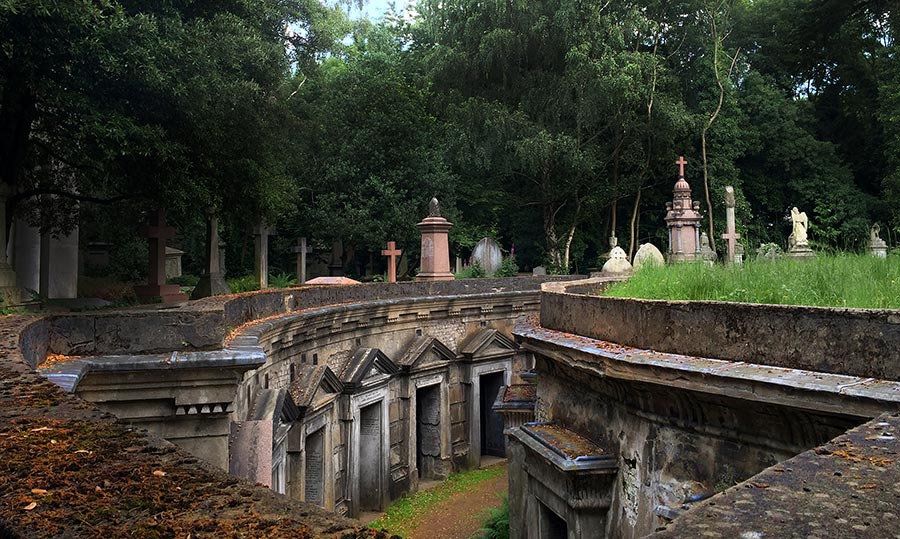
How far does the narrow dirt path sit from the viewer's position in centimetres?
1233

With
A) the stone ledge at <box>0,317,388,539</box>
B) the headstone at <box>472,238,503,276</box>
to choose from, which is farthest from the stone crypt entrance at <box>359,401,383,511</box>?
the stone ledge at <box>0,317,388,539</box>

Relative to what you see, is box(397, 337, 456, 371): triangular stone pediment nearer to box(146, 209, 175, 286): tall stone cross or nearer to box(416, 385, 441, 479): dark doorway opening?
box(416, 385, 441, 479): dark doorway opening

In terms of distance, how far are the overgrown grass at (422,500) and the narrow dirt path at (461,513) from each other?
6.3 inches

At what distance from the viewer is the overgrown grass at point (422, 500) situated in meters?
12.9

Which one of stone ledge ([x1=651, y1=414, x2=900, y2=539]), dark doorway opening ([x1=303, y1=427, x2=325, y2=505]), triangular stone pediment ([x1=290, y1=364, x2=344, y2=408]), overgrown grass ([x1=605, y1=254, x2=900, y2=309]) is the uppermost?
overgrown grass ([x1=605, y1=254, x2=900, y2=309])

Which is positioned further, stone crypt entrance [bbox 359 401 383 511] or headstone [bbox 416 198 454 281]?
headstone [bbox 416 198 454 281]

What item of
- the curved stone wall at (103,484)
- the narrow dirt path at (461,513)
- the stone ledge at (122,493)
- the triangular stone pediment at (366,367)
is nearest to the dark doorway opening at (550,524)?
the narrow dirt path at (461,513)

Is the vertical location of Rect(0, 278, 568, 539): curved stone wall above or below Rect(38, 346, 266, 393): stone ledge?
above

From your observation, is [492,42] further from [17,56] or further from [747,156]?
[17,56]

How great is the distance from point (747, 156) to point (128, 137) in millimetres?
28765

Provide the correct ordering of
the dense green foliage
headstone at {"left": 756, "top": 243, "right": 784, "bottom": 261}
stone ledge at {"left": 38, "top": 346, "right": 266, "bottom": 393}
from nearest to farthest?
stone ledge at {"left": 38, "top": 346, "right": 266, "bottom": 393}, headstone at {"left": 756, "top": 243, "right": 784, "bottom": 261}, the dense green foliage

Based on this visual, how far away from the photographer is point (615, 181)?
28.3 metres

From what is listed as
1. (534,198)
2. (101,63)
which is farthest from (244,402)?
(534,198)

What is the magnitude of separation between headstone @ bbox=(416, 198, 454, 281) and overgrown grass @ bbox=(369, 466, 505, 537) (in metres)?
5.03
